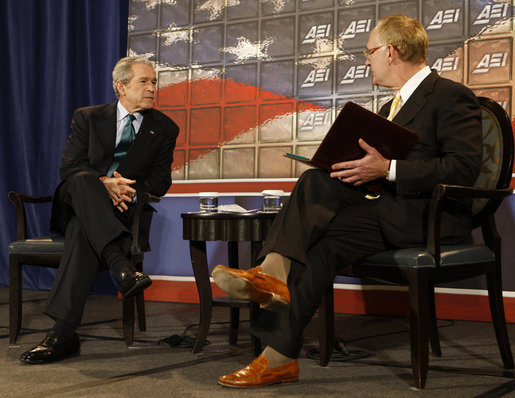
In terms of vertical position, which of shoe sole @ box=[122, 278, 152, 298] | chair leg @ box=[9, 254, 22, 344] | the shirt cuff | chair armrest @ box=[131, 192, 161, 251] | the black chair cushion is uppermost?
the shirt cuff

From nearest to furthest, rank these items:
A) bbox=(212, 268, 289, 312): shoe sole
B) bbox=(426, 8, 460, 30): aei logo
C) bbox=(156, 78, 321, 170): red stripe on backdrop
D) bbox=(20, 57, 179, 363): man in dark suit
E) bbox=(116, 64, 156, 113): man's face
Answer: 1. bbox=(212, 268, 289, 312): shoe sole
2. bbox=(20, 57, 179, 363): man in dark suit
3. bbox=(116, 64, 156, 113): man's face
4. bbox=(426, 8, 460, 30): aei logo
5. bbox=(156, 78, 321, 170): red stripe on backdrop

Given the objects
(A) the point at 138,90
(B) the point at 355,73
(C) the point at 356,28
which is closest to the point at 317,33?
(C) the point at 356,28

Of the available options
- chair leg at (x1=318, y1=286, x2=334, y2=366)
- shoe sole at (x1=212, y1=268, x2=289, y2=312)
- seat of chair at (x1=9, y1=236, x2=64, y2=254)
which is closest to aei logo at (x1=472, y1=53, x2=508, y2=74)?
chair leg at (x1=318, y1=286, x2=334, y2=366)

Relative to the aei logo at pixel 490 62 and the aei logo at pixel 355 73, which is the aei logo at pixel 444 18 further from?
the aei logo at pixel 355 73

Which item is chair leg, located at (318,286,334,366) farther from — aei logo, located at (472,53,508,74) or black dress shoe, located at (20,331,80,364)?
aei logo, located at (472,53,508,74)

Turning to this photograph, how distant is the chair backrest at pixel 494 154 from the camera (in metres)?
2.18

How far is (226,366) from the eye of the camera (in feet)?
7.08

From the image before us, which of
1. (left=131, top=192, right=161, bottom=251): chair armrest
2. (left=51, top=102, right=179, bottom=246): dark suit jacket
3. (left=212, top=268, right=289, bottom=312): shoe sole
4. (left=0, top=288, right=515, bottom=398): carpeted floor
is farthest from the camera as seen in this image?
(left=51, top=102, right=179, bottom=246): dark suit jacket

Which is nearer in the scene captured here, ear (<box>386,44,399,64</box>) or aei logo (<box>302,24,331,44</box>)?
ear (<box>386,44,399,64</box>)

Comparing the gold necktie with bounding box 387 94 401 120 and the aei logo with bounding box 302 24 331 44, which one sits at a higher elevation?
the aei logo with bounding box 302 24 331 44

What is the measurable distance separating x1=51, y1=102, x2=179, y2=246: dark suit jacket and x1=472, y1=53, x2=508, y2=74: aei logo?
1.76 metres

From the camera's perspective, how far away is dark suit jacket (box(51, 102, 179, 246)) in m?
2.79

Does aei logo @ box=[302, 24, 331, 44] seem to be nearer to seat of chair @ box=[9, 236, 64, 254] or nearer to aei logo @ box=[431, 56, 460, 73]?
aei logo @ box=[431, 56, 460, 73]

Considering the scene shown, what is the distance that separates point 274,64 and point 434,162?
80.3 inches
